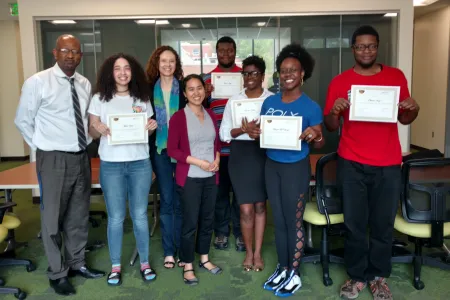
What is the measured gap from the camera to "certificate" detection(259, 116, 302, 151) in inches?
99.6

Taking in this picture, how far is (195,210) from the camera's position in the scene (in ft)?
9.65

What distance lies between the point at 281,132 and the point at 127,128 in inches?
41.2

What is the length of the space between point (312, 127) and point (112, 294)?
6.07 feet

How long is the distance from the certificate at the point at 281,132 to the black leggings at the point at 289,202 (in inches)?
6.0

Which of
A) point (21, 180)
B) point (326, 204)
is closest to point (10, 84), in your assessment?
point (21, 180)

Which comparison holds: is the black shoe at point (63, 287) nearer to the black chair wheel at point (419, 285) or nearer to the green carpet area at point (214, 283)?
the green carpet area at point (214, 283)

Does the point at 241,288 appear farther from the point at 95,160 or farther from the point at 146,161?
the point at 95,160

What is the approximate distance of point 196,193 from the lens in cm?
292

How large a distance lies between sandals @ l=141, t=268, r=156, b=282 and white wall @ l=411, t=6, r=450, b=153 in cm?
720

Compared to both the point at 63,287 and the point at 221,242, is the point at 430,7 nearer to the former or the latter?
the point at 221,242

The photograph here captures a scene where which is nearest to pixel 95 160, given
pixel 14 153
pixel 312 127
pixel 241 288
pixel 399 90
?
pixel 241 288

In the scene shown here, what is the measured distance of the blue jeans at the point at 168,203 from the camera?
3.13m

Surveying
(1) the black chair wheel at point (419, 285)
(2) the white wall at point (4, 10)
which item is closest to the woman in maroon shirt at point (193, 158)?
(1) the black chair wheel at point (419, 285)

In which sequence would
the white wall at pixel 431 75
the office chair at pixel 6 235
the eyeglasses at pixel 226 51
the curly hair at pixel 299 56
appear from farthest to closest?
1. the white wall at pixel 431 75
2. the eyeglasses at pixel 226 51
3. the office chair at pixel 6 235
4. the curly hair at pixel 299 56
